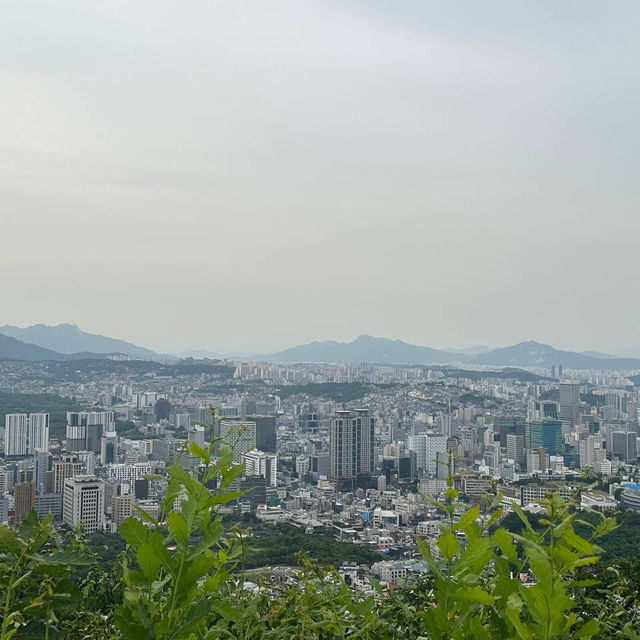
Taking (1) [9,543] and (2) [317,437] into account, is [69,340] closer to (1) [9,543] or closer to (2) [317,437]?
(2) [317,437]

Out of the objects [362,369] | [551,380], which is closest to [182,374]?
[362,369]

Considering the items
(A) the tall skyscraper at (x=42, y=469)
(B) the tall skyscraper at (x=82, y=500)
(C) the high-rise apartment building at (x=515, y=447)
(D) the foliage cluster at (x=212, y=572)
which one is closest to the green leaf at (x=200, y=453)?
(D) the foliage cluster at (x=212, y=572)

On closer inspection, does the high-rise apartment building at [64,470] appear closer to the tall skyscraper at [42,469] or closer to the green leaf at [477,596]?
the tall skyscraper at [42,469]

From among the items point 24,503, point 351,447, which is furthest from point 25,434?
point 24,503

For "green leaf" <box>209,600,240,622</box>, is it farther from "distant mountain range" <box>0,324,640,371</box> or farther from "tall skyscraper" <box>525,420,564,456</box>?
"distant mountain range" <box>0,324,640,371</box>

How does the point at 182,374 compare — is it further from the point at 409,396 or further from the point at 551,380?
the point at 551,380

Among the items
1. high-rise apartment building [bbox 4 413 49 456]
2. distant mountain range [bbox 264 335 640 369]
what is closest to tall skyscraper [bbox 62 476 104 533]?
high-rise apartment building [bbox 4 413 49 456]

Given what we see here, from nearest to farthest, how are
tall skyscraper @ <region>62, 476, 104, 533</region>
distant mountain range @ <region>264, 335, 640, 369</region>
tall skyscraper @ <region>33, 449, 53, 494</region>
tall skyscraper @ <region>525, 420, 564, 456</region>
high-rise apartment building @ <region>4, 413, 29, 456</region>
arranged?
tall skyscraper @ <region>62, 476, 104, 533</region> → tall skyscraper @ <region>33, 449, 53, 494</region> → high-rise apartment building @ <region>4, 413, 29, 456</region> → tall skyscraper @ <region>525, 420, 564, 456</region> → distant mountain range @ <region>264, 335, 640, 369</region>
